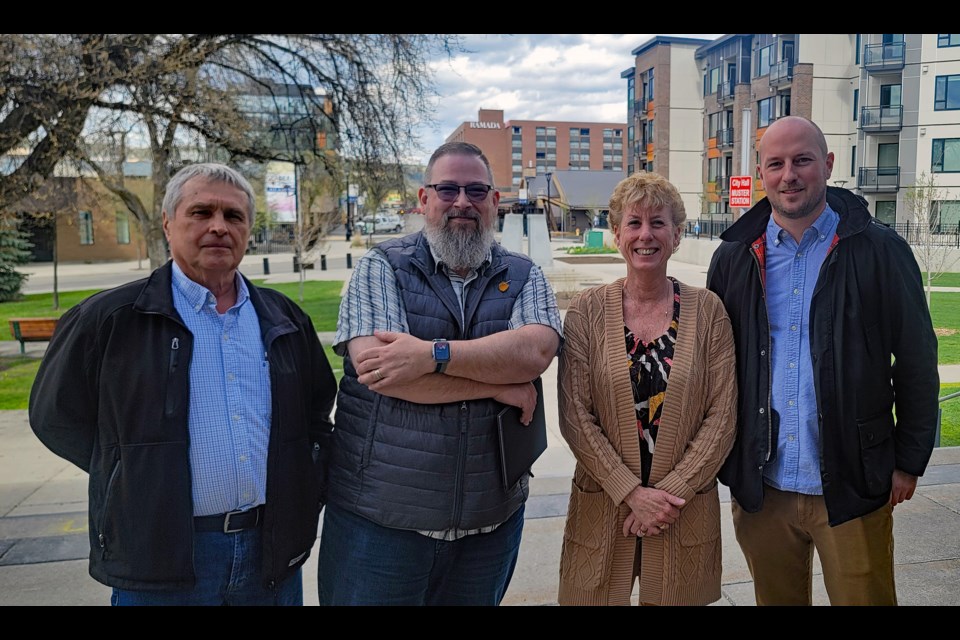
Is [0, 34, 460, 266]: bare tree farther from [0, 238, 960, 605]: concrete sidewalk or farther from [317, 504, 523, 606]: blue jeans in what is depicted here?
[317, 504, 523, 606]: blue jeans

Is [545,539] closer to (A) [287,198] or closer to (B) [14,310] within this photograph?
(A) [287,198]

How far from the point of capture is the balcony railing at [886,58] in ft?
71.5

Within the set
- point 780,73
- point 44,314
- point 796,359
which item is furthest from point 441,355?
point 780,73

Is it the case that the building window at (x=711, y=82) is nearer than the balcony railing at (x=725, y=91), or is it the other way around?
the balcony railing at (x=725, y=91)

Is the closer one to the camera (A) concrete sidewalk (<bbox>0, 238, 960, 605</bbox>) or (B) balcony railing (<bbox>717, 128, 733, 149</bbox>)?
(A) concrete sidewalk (<bbox>0, 238, 960, 605</bbox>)

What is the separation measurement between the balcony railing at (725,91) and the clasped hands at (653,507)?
30306 millimetres

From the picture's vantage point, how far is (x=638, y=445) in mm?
2490

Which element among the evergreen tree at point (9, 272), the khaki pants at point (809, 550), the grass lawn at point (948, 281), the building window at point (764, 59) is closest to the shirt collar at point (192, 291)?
the khaki pants at point (809, 550)

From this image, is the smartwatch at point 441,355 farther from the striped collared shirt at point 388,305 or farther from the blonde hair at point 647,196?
the blonde hair at point 647,196

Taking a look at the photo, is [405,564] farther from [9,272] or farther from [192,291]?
[9,272]

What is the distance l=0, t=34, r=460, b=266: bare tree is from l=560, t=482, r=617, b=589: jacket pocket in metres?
7.15

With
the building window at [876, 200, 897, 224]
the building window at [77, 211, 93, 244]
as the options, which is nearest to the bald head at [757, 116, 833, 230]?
the building window at [876, 200, 897, 224]

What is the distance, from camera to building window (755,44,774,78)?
2286 cm
